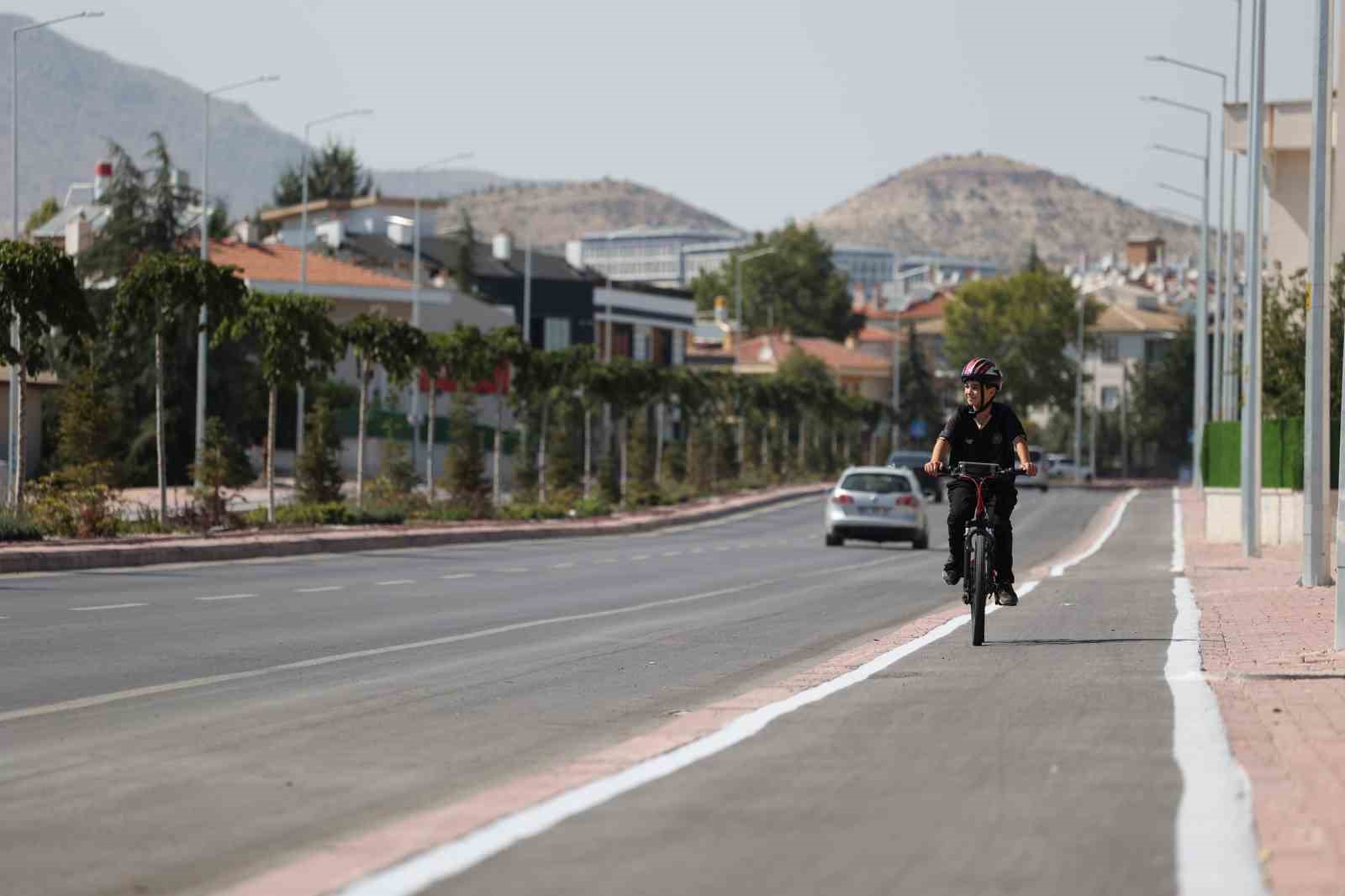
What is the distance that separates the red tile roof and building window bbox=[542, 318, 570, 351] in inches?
799

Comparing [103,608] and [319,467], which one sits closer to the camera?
[103,608]

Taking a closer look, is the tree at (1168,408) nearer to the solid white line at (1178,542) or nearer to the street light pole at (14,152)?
the solid white line at (1178,542)

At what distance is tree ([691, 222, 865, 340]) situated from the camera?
589ft

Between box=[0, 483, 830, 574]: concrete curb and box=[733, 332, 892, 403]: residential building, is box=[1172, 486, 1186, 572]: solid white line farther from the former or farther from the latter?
box=[733, 332, 892, 403]: residential building

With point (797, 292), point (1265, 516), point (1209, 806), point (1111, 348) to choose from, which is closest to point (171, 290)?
point (1265, 516)

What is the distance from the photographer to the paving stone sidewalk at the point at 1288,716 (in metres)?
6.99

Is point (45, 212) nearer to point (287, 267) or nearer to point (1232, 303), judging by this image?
point (287, 267)

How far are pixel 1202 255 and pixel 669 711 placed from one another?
5974 centimetres

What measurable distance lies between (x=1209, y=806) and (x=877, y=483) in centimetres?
3349

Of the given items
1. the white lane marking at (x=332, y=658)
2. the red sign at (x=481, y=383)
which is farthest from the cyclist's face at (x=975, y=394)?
the red sign at (x=481, y=383)

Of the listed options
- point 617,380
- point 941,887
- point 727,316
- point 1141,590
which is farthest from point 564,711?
point 727,316

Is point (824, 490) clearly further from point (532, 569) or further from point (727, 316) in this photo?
point (727, 316)

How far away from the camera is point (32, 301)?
30.0 metres

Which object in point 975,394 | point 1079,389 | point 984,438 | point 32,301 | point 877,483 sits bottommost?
point 877,483
